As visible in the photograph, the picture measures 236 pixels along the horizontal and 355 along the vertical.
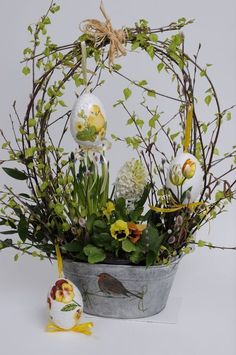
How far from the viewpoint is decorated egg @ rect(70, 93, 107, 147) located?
1661 mm

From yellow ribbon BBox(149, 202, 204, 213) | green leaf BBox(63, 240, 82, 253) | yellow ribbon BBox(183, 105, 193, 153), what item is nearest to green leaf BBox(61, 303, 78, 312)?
green leaf BBox(63, 240, 82, 253)

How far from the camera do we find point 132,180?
1.76 m

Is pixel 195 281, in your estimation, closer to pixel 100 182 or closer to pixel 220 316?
pixel 220 316

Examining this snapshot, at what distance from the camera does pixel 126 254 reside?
170 cm

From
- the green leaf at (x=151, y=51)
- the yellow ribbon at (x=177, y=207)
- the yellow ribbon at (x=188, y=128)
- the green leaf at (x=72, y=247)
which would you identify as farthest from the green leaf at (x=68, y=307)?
the green leaf at (x=151, y=51)

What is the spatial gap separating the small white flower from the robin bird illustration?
0.19 m

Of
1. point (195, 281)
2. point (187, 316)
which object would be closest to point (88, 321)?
point (187, 316)

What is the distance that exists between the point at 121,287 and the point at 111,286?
21 millimetres

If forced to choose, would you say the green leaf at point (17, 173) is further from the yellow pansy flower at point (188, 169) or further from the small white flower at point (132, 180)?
the yellow pansy flower at point (188, 169)

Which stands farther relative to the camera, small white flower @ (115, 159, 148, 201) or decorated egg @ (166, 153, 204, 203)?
small white flower @ (115, 159, 148, 201)

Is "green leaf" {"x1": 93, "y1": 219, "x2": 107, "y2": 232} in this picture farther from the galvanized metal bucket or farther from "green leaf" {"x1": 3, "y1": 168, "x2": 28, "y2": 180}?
"green leaf" {"x1": 3, "y1": 168, "x2": 28, "y2": 180}

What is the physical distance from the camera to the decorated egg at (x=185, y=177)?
1.65 meters

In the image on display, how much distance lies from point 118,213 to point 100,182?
3.7 inches

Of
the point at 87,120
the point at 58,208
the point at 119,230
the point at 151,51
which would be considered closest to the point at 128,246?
the point at 119,230
